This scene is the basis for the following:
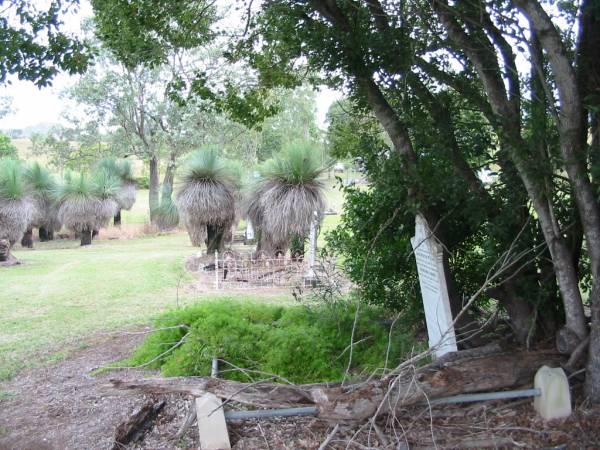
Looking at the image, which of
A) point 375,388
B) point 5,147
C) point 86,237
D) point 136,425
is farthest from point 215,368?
point 5,147

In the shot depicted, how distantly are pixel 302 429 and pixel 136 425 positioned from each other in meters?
1.31

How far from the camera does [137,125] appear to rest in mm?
34531

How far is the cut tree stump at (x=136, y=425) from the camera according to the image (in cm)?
414

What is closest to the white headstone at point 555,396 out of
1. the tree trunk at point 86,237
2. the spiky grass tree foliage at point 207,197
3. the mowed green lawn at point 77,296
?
the mowed green lawn at point 77,296

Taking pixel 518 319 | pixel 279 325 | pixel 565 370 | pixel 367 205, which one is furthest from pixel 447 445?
pixel 279 325

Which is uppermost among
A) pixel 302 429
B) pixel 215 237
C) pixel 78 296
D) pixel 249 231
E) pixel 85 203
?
pixel 85 203

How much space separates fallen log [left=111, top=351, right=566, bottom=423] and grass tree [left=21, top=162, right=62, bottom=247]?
2284 centimetres

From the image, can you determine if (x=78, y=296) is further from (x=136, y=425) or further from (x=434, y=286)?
(x=434, y=286)

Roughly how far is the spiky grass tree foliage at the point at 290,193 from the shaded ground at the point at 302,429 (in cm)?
845

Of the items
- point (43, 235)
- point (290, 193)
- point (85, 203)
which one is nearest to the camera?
point (290, 193)

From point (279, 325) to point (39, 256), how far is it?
54.8 feet

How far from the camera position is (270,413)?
12.6 feet

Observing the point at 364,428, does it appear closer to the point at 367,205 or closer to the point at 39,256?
the point at 367,205

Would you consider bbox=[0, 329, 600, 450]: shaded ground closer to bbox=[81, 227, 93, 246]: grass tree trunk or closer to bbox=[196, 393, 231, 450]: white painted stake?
bbox=[196, 393, 231, 450]: white painted stake
